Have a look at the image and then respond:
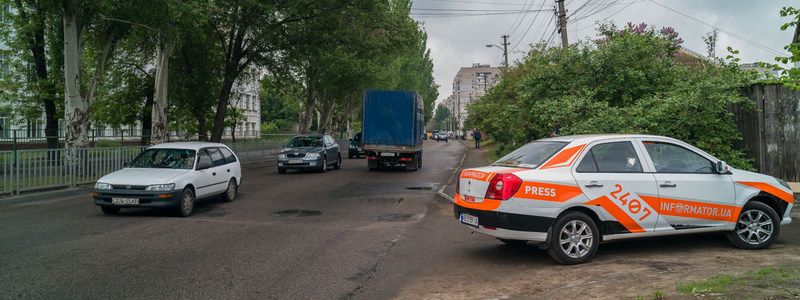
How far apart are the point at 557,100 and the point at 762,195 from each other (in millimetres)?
7183

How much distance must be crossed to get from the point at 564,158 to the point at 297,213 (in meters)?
6.11

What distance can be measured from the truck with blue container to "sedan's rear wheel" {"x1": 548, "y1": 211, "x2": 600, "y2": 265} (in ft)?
53.6

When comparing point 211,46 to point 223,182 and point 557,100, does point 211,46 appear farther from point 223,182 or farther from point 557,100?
point 557,100

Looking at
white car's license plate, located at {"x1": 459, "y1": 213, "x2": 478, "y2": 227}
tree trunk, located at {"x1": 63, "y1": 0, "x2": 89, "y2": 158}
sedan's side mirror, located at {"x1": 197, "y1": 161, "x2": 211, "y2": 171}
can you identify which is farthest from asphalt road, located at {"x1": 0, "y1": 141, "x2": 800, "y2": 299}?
tree trunk, located at {"x1": 63, "y1": 0, "x2": 89, "y2": 158}

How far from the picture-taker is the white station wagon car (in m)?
6.68

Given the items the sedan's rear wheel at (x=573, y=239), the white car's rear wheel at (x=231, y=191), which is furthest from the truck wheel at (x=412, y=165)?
the sedan's rear wheel at (x=573, y=239)

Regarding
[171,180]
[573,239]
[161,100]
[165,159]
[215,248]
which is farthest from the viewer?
[161,100]

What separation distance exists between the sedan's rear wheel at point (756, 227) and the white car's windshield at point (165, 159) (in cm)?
948

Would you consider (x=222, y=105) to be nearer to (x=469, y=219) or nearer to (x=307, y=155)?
(x=307, y=155)

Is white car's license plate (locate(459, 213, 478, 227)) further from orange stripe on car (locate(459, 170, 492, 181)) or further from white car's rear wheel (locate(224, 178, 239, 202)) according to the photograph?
white car's rear wheel (locate(224, 178, 239, 202))

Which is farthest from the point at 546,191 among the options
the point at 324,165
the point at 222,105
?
the point at 222,105

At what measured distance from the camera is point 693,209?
7.24m

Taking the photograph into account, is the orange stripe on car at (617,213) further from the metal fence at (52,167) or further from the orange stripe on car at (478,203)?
the metal fence at (52,167)

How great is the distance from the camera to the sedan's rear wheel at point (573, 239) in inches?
265
